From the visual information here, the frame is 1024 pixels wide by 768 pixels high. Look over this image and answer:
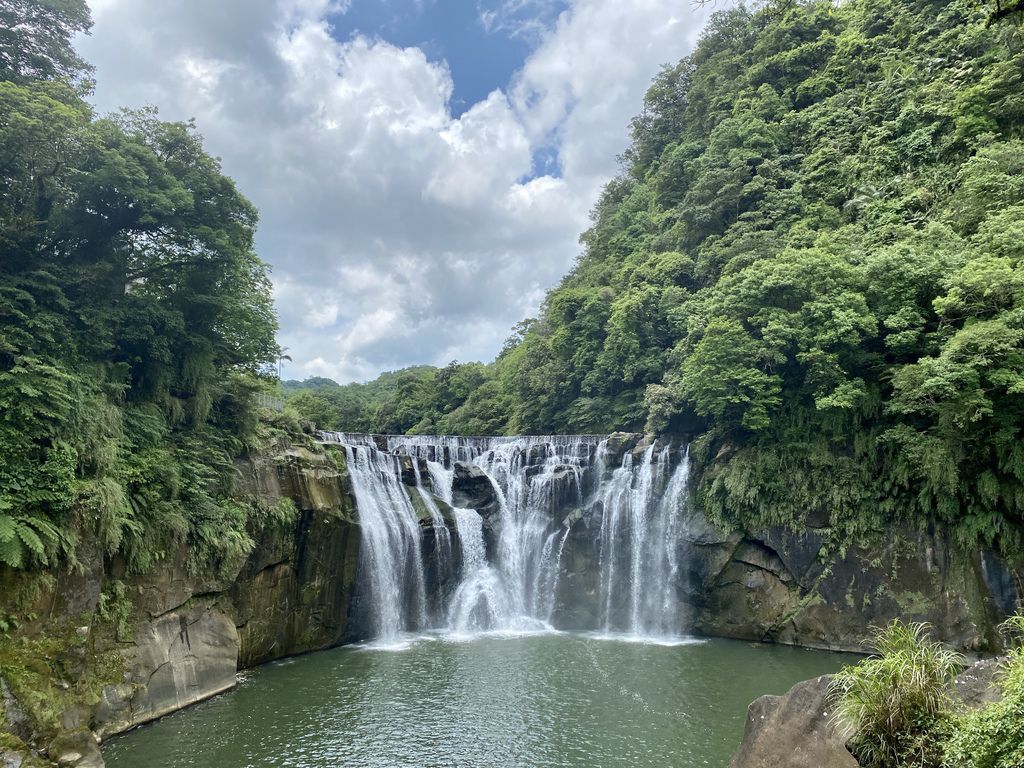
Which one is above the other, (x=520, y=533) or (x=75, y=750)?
(x=520, y=533)

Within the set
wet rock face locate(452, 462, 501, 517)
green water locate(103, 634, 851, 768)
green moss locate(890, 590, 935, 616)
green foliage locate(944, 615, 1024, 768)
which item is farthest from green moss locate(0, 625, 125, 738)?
green moss locate(890, 590, 935, 616)

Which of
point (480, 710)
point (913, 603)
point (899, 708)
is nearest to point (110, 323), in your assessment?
point (480, 710)

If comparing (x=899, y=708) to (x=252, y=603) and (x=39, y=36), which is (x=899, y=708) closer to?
(x=252, y=603)

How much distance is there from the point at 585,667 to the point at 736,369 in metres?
10.5

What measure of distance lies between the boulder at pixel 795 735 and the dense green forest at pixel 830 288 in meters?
7.67

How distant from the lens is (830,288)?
59.4 feet

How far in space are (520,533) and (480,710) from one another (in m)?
11.3

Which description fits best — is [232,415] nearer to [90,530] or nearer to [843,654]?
[90,530]

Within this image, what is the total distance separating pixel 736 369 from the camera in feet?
62.7

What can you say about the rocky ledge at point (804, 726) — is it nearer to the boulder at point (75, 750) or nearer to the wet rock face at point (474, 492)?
the boulder at point (75, 750)

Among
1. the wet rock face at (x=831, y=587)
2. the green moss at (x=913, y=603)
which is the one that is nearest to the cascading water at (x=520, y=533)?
the wet rock face at (x=831, y=587)

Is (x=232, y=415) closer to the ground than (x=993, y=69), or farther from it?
closer to the ground

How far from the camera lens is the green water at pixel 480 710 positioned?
392 inches

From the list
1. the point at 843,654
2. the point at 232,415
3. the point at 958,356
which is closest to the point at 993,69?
the point at 958,356
